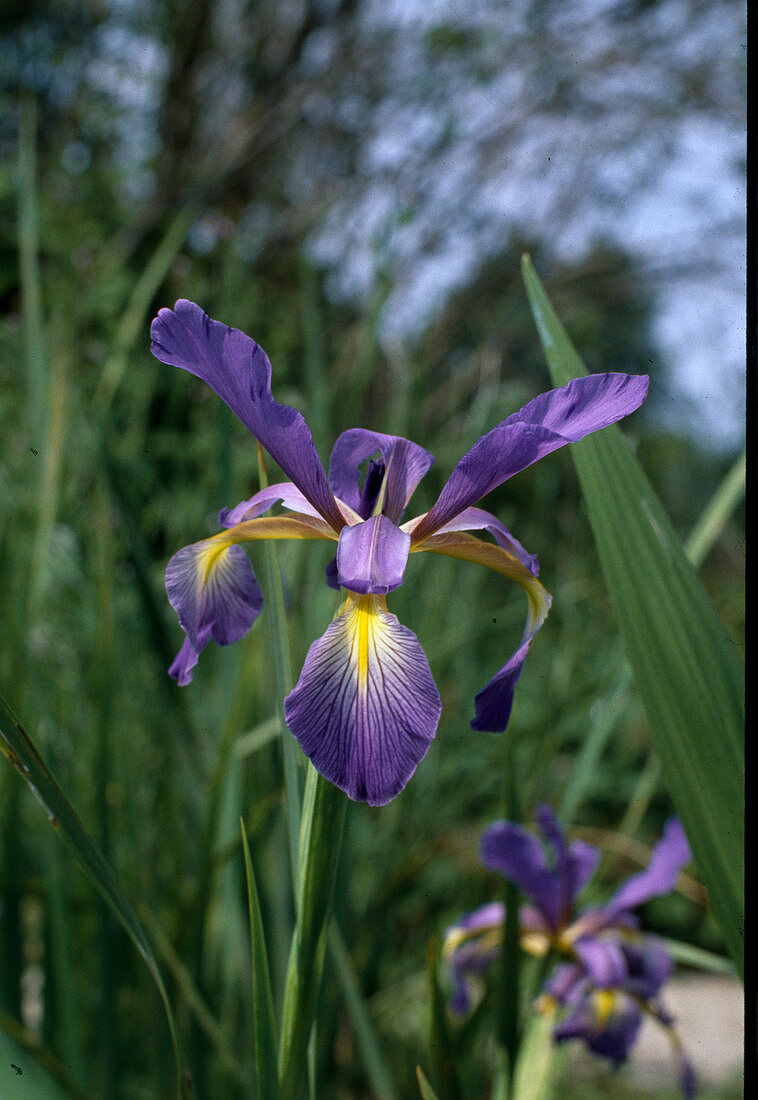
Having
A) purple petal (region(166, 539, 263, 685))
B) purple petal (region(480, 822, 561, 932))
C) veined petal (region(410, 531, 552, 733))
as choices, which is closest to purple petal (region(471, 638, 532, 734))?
veined petal (region(410, 531, 552, 733))

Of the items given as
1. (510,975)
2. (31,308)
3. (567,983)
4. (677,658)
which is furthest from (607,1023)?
(31,308)

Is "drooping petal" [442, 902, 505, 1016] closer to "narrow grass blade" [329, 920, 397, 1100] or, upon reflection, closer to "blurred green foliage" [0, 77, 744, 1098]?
"blurred green foliage" [0, 77, 744, 1098]

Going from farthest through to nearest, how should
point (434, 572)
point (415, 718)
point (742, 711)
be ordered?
point (434, 572), point (742, 711), point (415, 718)

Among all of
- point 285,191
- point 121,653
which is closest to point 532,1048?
point 121,653

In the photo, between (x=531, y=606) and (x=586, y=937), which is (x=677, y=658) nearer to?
(x=531, y=606)

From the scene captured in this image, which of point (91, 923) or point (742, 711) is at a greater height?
point (742, 711)

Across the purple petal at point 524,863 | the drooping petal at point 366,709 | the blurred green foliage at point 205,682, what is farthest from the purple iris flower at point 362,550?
the purple petal at point 524,863

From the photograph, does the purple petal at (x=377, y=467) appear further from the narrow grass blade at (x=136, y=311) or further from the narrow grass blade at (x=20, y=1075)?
the narrow grass blade at (x=136, y=311)

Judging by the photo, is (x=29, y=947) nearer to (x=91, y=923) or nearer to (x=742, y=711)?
(x=91, y=923)
